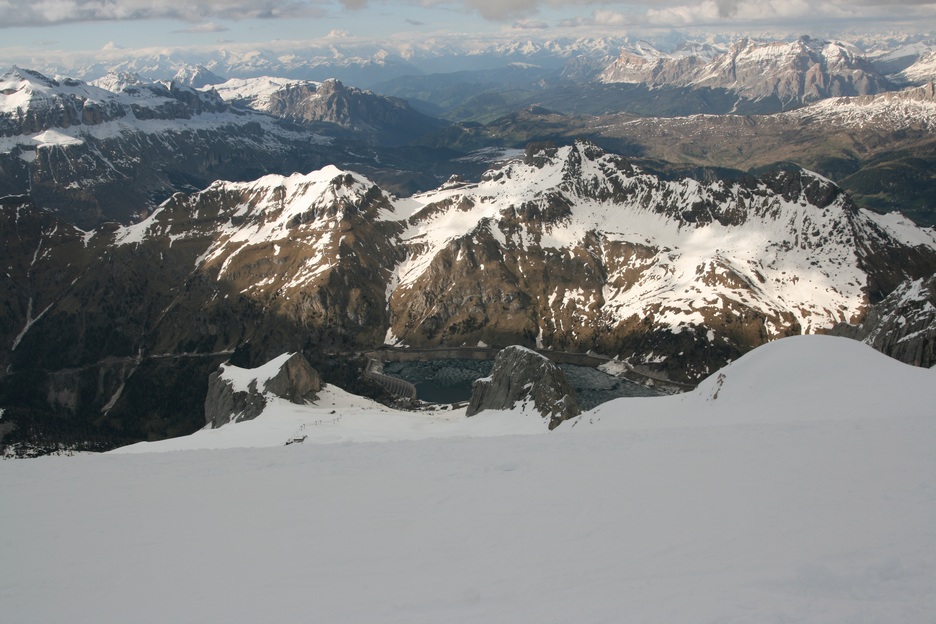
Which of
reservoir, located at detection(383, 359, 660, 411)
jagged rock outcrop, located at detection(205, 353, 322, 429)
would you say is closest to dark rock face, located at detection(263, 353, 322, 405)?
jagged rock outcrop, located at detection(205, 353, 322, 429)

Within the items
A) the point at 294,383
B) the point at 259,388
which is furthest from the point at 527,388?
the point at 259,388

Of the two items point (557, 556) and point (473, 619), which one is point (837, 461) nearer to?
point (557, 556)

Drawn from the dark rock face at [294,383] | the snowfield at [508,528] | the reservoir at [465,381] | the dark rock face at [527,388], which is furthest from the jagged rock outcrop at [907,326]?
the dark rock face at [294,383]

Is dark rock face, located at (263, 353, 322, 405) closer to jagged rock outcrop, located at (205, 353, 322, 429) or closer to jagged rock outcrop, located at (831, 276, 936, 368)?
jagged rock outcrop, located at (205, 353, 322, 429)

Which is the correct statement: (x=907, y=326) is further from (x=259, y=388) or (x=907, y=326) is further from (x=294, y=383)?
(x=259, y=388)

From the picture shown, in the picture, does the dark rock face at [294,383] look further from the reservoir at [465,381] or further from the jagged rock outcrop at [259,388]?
the reservoir at [465,381]

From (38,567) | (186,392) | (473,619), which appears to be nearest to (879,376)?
(473,619)
